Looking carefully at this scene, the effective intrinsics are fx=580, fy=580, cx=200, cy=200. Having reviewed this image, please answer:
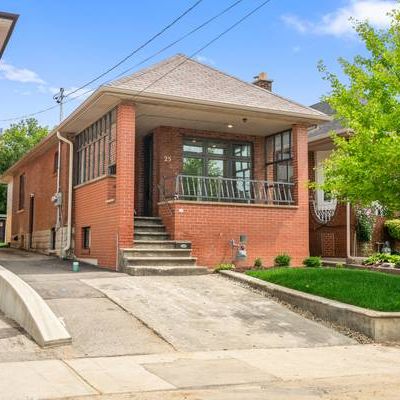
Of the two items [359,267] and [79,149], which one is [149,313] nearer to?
[359,267]

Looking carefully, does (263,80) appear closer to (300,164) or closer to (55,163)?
(300,164)

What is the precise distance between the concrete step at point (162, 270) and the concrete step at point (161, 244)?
1016mm

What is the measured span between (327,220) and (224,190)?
3779mm

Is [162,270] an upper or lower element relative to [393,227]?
lower

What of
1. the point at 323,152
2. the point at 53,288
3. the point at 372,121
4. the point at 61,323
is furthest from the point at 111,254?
the point at 323,152

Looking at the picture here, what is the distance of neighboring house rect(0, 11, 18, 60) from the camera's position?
11.5m

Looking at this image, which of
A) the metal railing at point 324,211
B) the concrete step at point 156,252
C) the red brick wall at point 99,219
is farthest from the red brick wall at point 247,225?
the metal railing at point 324,211

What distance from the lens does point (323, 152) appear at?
69.6ft

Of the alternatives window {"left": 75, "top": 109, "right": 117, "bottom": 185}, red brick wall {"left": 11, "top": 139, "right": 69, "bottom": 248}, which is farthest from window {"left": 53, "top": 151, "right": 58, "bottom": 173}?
window {"left": 75, "top": 109, "right": 117, "bottom": 185}

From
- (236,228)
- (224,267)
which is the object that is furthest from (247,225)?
(224,267)

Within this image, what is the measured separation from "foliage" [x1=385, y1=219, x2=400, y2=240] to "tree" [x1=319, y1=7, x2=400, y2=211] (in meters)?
5.21

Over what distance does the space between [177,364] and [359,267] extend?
31.2ft

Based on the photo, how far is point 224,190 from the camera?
57.8 ft

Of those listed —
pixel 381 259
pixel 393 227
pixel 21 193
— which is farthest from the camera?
pixel 21 193
